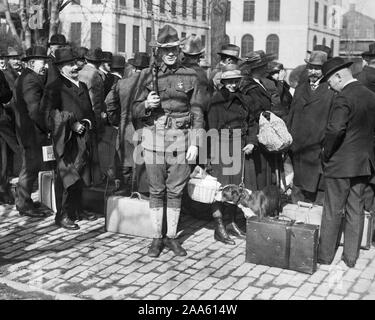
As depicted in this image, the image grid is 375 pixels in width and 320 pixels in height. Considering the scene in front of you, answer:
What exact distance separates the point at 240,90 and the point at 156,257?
2.19 meters

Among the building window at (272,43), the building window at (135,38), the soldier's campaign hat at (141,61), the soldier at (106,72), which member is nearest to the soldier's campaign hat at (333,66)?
the soldier's campaign hat at (141,61)

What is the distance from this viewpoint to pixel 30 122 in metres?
7.75

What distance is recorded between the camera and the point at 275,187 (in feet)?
22.6

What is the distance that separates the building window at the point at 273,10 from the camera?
200ft

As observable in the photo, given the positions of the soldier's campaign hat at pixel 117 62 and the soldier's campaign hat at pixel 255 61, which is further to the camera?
the soldier's campaign hat at pixel 117 62

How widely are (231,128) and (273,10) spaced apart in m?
57.3

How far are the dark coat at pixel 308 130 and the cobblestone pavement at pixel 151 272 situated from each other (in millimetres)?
1202

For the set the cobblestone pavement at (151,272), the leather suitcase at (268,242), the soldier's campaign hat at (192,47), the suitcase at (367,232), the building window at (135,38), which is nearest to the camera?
the cobblestone pavement at (151,272)

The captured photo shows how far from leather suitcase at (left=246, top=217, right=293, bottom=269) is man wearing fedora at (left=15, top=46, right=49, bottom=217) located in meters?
2.97

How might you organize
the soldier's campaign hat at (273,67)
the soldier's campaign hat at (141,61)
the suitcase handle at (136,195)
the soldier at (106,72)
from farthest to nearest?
1. the soldier at (106,72)
2. the soldier's campaign hat at (273,67)
3. the soldier's campaign hat at (141,61)
4. the suitcase handle at (136,195)

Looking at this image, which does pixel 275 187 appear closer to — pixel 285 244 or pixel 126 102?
pixel 285 244

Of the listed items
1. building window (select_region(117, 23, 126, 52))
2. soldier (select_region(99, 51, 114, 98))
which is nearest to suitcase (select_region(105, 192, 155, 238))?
soldier (select_region(99, 51, 114, 98))

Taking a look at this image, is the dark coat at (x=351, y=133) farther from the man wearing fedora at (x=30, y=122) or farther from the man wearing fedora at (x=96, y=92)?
the man wearing fedora at (x=96, y=92)
